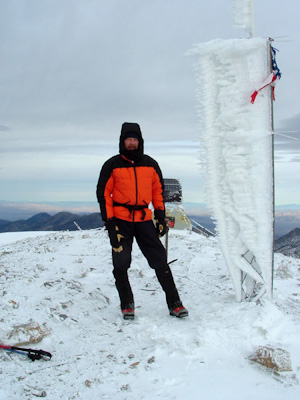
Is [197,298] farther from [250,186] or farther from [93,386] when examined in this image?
[93,386]

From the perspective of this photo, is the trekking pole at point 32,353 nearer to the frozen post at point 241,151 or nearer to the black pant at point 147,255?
the black pant at point 147,255

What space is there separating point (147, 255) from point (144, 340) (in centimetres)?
109

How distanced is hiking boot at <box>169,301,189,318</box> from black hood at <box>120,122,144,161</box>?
1.82 meters

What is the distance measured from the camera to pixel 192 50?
4.16 m

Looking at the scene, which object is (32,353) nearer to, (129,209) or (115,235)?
(115,235)

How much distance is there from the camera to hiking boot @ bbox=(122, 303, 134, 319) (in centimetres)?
431

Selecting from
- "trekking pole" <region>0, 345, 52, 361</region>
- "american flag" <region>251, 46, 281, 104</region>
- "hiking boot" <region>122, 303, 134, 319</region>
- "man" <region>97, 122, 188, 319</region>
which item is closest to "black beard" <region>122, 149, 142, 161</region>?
"man" <region>97, 122, 188, 319</region>

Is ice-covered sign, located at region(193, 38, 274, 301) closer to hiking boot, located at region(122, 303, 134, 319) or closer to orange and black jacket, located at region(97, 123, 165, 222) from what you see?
orange and black jacket, located at region(97, 123, 165, 222)

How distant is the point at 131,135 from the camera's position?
442 cm

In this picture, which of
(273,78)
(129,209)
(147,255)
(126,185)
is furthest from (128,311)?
(273,78)

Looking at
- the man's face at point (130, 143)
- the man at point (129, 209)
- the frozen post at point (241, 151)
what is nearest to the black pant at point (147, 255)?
the man at point (129, 209)

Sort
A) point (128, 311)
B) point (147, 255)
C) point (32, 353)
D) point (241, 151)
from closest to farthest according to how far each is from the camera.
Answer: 1. point (32, 353)
2. point (241, 151)
3. point (128, 311)
4. point (147, 255)

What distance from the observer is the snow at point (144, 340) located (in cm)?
283

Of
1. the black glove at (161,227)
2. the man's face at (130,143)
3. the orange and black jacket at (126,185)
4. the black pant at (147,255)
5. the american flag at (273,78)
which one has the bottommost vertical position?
the black pant at (147,255)
